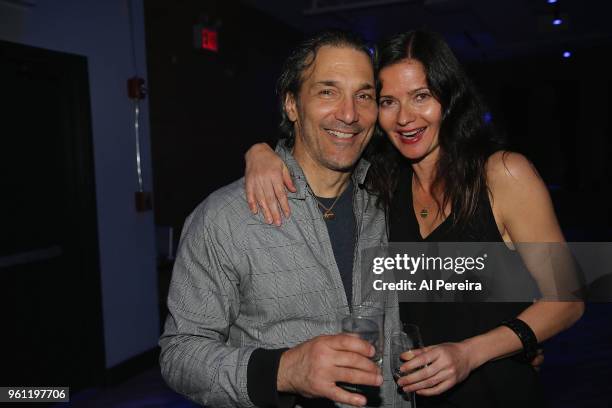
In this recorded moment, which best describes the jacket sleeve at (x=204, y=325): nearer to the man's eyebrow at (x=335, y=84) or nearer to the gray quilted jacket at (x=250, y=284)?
the gray quilted jacket at (x=250, y=284)

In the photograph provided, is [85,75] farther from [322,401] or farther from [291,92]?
[322,401]

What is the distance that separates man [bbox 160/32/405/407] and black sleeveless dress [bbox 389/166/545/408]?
166 millimetres

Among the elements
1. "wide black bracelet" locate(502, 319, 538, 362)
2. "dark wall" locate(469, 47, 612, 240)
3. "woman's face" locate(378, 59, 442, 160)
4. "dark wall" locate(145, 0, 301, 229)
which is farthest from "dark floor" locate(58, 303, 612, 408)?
"dark wall" locate(469, 47, 612, 240)

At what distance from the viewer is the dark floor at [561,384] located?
3.85 meters

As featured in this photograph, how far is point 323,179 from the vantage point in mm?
1773

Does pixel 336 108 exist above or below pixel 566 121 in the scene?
below

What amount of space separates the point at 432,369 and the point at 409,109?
98 cm

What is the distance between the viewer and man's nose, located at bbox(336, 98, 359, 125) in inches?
68.1

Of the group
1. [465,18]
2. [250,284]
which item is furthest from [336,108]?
[465,18]

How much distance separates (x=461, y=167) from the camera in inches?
73.1

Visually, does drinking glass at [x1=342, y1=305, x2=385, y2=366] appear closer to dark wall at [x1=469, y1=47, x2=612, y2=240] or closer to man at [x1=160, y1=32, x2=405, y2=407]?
man at [x1=160, y1=32, x2=405, y2=407]

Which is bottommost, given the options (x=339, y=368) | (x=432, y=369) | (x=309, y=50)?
(x=432, y=369)

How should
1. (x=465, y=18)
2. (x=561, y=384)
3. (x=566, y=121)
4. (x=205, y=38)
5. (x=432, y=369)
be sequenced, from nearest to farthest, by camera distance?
(x=432, y=369) → (x=561, y=384) → (x=205, y=38) → (x=465, y=18) → (x=566, y=121)

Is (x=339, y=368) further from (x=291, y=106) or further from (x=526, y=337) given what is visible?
(x=291, y=106)
